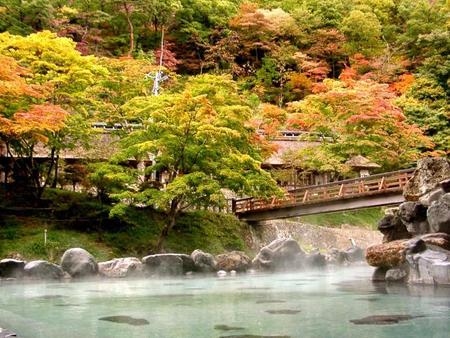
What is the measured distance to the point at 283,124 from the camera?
29922mm

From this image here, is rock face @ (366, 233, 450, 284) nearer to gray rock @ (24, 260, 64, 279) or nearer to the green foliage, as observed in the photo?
the green foliage

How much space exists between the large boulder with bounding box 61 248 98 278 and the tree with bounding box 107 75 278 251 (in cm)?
280

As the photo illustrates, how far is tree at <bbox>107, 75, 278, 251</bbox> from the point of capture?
667 inches

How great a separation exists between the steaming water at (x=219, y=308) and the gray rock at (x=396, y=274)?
58cm

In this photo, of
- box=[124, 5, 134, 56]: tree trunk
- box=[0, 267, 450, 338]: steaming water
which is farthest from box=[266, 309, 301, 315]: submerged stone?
box=[124, 5, 134, 56]: tree trunk

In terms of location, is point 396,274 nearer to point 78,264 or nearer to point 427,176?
point 427,176

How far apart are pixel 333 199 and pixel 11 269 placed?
1160 cm

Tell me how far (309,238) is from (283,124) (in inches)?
305

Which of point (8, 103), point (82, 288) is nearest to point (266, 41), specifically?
point (8, 103)

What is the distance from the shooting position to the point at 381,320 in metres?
7.16

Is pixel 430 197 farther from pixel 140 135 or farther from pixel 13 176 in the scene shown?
pixel 13 176

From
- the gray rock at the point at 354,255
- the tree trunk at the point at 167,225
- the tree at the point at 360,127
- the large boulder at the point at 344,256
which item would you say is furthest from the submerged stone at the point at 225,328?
the tree at the point at 360,127

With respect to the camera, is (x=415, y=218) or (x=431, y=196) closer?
(x=431, y=196)

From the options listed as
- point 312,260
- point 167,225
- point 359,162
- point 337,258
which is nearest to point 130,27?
point 359,162
